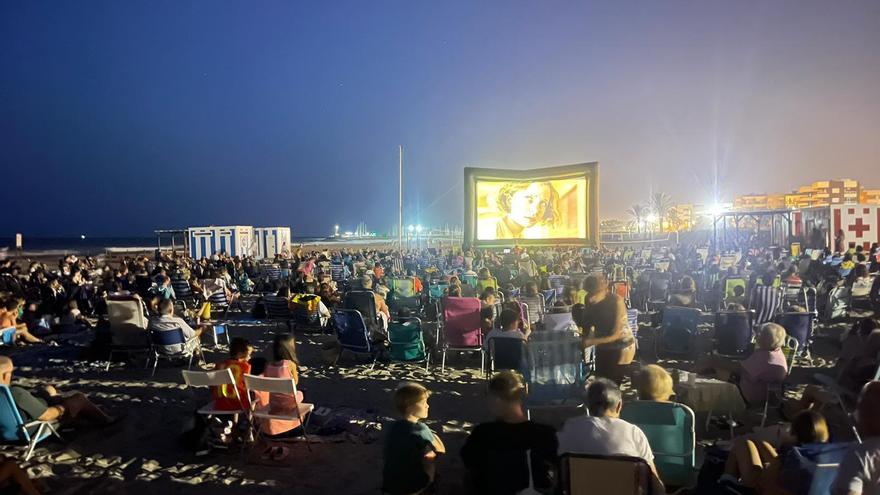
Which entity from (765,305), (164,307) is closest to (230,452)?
(164,307)

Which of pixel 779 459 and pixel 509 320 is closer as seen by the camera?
pixel 779 459

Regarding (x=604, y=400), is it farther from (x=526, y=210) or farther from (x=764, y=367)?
(x=526, y=210)

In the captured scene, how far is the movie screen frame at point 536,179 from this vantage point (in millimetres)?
7367

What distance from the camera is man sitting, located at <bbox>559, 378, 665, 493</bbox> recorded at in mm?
2749

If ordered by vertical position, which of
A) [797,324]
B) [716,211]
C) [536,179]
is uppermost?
[716,211]

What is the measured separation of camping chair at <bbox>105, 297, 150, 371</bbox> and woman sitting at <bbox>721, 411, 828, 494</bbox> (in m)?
7.72

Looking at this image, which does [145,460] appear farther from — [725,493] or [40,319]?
[40,319]

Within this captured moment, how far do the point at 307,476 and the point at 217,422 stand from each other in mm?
1190

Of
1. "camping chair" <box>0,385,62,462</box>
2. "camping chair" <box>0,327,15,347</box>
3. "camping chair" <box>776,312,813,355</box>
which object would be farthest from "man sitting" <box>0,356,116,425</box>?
"camping chair" <box>776,312,813,355</box>

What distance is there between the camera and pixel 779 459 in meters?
2.71

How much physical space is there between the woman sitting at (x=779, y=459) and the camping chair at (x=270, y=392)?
3217 millimetres

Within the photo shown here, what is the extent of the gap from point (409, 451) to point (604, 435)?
3.78 ft

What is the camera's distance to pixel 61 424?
17.1 ft

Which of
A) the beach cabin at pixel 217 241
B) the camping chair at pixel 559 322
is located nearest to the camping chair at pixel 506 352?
the camping chair at pixel 559 322
